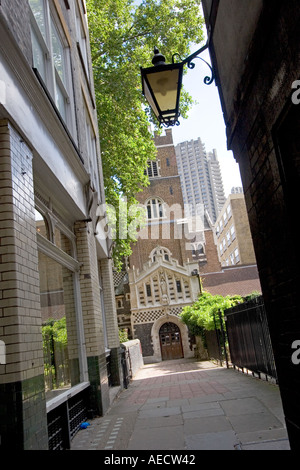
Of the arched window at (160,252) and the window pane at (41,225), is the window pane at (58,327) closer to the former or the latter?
the window pane at (41,225)

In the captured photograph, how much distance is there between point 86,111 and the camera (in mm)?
10539

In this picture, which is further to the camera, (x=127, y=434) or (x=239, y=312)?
(x=239, y=312)

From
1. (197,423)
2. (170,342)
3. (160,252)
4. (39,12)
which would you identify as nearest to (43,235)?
(39,12)

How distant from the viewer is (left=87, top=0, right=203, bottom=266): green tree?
1831 cm

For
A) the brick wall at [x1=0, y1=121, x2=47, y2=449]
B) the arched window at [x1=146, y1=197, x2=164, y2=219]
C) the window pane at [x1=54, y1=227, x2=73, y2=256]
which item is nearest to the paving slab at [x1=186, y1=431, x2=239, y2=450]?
the brick wall at [x1=0, y1=121, x2=47, y2=449]

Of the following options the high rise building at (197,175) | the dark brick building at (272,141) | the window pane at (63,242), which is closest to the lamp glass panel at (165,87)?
the dark brick building at (272,141)

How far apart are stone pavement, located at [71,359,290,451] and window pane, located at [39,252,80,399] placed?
0.92 m

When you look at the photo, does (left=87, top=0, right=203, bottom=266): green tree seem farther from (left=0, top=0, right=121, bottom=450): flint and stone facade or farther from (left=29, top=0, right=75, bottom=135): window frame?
(left=29, top=0, right=75, bottom=135): window frame

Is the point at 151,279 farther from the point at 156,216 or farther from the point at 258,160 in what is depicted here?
the point at 258,160

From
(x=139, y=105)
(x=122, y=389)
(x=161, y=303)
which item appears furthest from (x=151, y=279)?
(x=122, y=389)

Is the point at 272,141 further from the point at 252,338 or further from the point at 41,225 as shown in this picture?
the point at 252,338

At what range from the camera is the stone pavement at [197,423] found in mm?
4617

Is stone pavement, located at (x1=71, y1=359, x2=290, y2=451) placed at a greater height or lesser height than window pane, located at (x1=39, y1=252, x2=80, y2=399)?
lesser

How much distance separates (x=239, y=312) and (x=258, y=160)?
732cm
